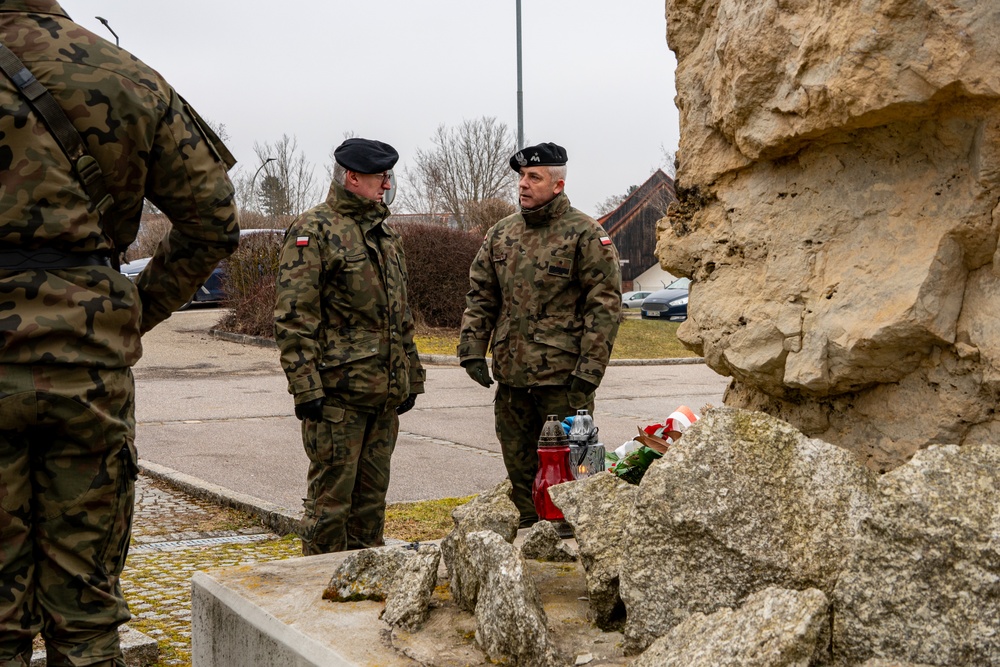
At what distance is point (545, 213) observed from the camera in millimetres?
5734

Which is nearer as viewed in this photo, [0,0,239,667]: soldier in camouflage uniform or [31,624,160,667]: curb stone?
[0,0,239,667]: soldier in camouflage uniform

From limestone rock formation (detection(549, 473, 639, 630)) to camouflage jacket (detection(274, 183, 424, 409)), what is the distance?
1.82m

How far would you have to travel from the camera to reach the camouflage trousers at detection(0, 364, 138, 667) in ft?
9.48

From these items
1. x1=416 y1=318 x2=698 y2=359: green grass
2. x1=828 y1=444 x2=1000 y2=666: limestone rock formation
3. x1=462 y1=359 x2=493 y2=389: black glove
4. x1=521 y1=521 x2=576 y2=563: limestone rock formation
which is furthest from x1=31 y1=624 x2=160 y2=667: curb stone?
x1=416 y1=318 x2=698 y2=359: green grass

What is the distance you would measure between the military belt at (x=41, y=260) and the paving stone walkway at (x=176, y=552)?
2068 mm

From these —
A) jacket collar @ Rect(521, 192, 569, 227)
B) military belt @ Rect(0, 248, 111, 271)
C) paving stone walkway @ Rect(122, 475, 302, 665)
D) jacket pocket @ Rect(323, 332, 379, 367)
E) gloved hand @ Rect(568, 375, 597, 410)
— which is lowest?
paving stone walkway @ Rect(122, 475, 302, 665)

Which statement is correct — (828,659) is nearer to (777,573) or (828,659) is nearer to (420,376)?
(777,573)

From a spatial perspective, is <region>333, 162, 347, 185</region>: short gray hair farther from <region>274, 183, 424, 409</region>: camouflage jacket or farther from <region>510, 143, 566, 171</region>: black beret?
<region>510, 143, 566, 171</region>: black beret

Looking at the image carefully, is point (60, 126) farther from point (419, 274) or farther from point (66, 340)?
point (419, 274)

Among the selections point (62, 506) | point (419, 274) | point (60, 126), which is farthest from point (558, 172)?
point (419, 274)

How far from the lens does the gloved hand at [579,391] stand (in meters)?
5.42

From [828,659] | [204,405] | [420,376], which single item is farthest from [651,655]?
[204,405]

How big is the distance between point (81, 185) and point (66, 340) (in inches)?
16.8

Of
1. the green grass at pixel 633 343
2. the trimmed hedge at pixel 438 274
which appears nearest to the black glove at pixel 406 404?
the green grass at pixel 633 343
